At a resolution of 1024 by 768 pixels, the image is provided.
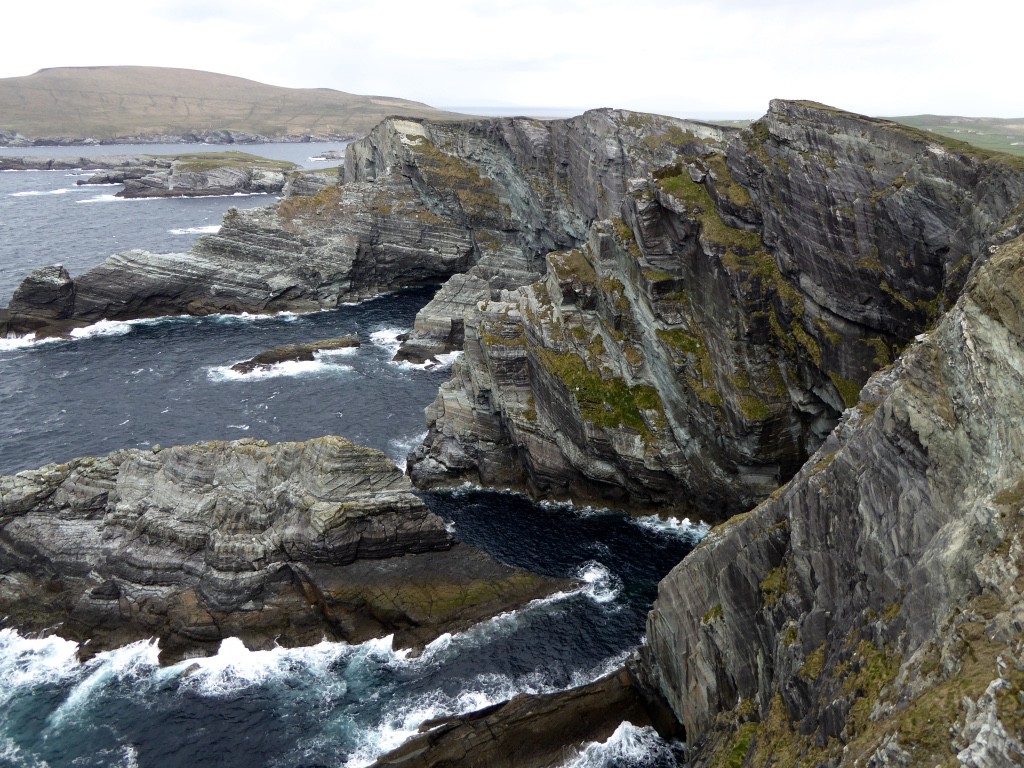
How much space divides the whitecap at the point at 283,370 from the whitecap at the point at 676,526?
4233 cm

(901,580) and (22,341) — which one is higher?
(901,580)

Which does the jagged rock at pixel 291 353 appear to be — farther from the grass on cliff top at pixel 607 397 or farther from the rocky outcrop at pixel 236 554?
the grass on cliff top at pixel 607 397

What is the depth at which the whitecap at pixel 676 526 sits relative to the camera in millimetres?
55031

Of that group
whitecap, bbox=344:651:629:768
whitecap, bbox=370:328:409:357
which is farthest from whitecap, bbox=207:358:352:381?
whitecap, bbox=344:651:629:768

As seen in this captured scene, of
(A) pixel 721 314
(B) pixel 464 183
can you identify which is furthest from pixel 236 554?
(B) pixel 464 183

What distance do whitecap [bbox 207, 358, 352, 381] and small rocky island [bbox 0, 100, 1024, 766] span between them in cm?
1031

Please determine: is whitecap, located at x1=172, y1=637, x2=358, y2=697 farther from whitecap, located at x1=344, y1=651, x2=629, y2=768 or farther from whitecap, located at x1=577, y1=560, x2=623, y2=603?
whitecap, located at x1=577, y1=560, x2=623, y2=603

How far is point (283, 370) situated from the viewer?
86.4 meters

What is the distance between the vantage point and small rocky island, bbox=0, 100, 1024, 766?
19328mm

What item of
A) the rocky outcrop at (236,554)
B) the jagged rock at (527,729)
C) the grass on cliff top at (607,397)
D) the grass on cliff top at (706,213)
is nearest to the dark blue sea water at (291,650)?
the jagged rock at (527,729)

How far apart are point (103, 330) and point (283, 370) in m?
32.2

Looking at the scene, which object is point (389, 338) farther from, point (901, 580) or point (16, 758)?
point (901, 580)

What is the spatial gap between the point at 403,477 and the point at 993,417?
36298 millimetres

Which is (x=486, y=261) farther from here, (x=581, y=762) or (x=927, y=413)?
(x=927, y=413)
